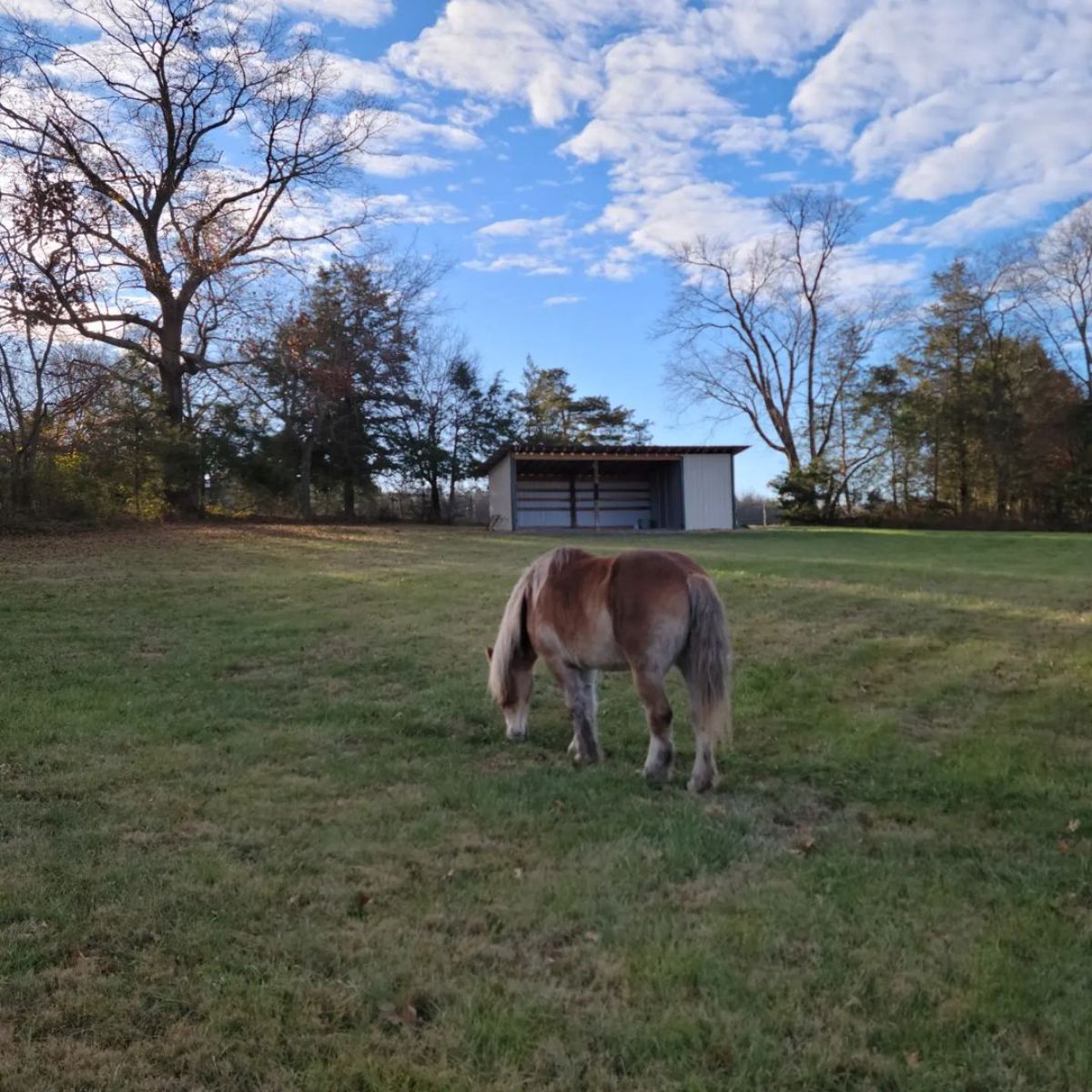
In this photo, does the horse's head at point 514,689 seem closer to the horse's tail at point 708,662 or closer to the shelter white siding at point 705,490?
the horse's tail at point 708,662

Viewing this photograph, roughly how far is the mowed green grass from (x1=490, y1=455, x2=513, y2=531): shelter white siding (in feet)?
64.2

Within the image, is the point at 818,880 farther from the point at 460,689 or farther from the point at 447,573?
the point at 447,573

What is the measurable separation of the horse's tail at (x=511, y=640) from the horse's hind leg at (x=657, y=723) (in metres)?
1.12

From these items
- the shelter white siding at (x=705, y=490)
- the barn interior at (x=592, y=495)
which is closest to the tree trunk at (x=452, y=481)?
the barn interior at (x=592, y=495)

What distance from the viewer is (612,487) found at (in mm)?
32438

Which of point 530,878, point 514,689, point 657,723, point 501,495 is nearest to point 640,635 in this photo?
point 657,723

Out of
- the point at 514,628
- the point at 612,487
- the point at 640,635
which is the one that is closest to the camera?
the point at 640,635

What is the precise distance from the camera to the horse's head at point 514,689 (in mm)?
5684

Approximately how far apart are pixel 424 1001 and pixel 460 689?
4.25 metres

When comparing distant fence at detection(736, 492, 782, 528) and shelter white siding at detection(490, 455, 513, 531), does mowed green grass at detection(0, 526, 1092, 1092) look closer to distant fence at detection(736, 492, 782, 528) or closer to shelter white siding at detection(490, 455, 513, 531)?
shelter white siding at detection(490, 455, 513, 531)

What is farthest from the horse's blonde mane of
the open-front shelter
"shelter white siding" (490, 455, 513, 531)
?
"shelter white siding" (490, 455, 513, 531)

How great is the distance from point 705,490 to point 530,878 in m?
25.9

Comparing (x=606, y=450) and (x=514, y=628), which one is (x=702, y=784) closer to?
(x=514, y=628)

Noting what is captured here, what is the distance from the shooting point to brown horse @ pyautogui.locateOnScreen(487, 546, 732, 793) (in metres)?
4.69
